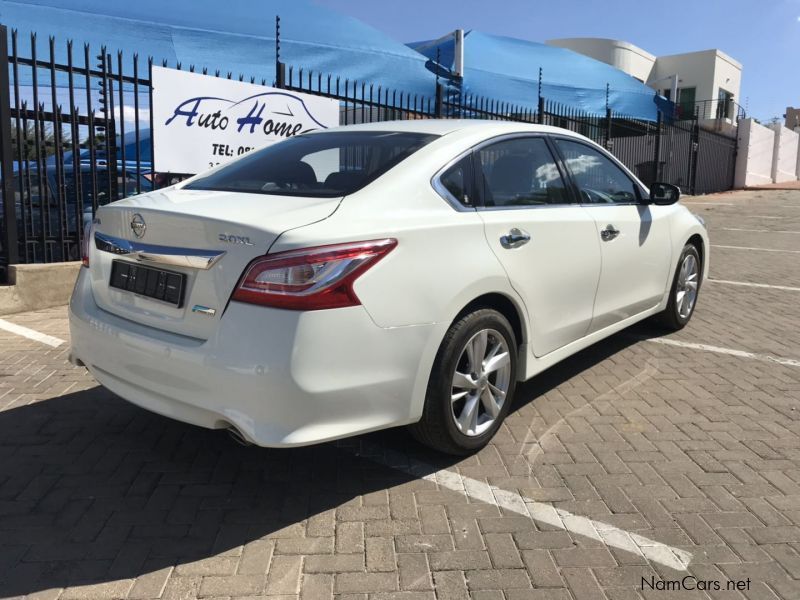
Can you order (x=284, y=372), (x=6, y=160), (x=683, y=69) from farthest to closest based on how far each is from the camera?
(x=683, y=69) → (x=6, y=160) → (x=284, y=372)

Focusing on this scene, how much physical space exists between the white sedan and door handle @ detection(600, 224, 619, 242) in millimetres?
100

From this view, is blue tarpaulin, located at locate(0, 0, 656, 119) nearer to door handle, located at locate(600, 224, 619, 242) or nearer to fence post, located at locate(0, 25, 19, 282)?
fence post, located at locate(0, 25, 19, 282)

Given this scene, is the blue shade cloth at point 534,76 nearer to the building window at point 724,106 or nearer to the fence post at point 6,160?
the fence post at point 6,160

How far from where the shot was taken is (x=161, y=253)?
9.32 feet

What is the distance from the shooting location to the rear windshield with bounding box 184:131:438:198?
3191 mm

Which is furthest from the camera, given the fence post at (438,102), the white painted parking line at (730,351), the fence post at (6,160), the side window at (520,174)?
the fence post at (438,102)

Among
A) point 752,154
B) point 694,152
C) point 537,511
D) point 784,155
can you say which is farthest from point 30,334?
point 784,155

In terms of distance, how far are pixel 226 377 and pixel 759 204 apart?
72.3ft

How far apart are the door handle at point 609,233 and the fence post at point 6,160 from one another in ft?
17.0

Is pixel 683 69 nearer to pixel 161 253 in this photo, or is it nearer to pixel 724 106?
pixel 724 106

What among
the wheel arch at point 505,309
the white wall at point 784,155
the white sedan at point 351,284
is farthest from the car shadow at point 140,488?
the white wall at point 784,155

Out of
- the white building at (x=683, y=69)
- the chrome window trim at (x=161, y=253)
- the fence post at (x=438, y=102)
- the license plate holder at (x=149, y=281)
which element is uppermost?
the white building at (x=683, y=69)

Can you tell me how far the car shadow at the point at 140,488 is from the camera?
8.50 ft

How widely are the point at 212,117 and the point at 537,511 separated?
5.88 meters
